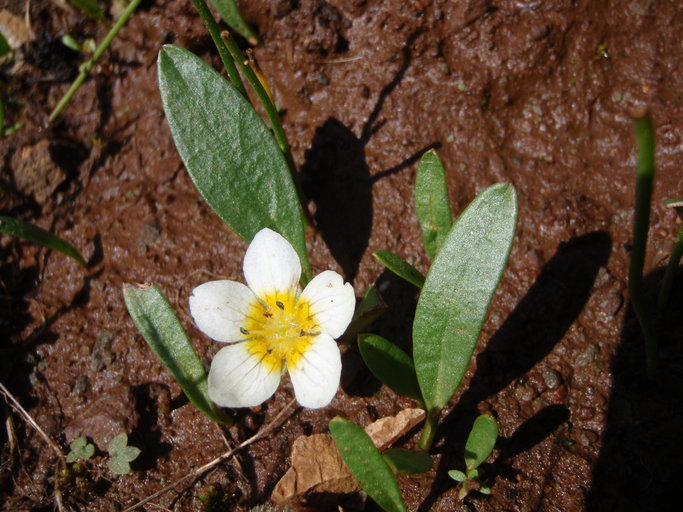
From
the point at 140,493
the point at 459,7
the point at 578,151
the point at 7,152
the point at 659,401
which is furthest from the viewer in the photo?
the point at 7,152

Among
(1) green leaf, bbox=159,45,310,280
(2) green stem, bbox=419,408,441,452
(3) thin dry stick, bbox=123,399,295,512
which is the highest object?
(1) green leaf, bbox=159,45,310,280

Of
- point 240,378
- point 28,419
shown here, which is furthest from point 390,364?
point 28,419

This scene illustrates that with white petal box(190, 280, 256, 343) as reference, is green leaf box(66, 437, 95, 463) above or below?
below

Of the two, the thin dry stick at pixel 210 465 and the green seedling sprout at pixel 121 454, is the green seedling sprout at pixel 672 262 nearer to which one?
the thin dry stick at pixel 210 465

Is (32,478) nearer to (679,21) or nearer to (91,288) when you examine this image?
(91,288)

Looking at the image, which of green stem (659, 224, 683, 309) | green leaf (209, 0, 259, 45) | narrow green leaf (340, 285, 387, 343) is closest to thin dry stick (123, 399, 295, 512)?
narrow green leaf (340, 285, 387, 343)

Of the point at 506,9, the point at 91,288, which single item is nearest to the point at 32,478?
the point at 91,288

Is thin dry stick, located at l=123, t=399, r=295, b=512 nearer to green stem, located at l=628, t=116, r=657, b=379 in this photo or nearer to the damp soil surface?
the damp soil surface
